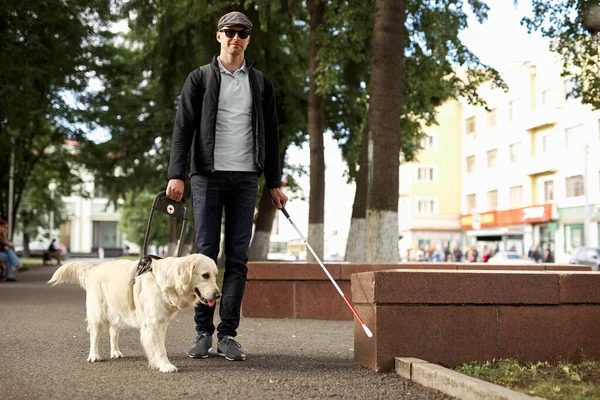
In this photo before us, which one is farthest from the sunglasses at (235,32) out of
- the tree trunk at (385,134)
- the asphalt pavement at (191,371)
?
the tree trunk at (385,134)

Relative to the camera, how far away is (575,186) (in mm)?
49625

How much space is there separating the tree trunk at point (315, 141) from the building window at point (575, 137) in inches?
1283

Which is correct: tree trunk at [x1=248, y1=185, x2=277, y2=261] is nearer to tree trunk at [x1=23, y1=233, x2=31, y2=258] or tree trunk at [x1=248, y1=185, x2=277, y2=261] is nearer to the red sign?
the red sign

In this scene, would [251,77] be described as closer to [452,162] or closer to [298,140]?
[298,140]

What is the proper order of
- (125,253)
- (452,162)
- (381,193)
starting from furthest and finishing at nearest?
1. (125,253)
2. (452,162)
3. (381,193)

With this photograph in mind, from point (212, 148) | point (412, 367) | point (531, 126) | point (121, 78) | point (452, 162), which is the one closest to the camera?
point (412, 367)

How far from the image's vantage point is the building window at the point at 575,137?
4909 centimetres

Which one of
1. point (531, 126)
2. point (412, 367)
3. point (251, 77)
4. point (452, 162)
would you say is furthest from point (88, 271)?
point (452, 162)

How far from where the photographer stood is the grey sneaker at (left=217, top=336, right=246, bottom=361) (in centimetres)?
604

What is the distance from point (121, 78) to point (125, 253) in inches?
2208

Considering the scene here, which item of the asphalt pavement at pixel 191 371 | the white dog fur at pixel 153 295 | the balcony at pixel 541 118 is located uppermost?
the balcony at pixel 541 118

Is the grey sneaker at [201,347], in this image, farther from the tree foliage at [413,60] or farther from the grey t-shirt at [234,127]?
the tree foliage at [413,60]

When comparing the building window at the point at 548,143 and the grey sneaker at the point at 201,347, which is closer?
the grey sneaker at the point at 201,347

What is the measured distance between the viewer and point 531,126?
180 ft
